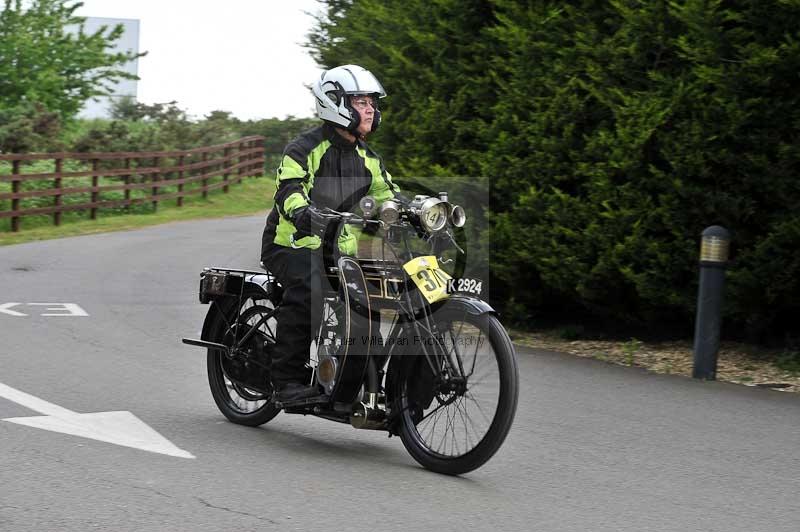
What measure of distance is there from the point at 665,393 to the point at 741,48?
8.63 ft

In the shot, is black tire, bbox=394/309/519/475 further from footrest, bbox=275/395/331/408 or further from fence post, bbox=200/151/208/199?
fence post, bbox=200/151/208/199

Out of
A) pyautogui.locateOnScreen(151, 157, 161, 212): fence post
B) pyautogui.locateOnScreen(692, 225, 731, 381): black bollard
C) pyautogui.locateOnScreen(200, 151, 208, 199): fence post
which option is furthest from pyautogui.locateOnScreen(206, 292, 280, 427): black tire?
pyautogui.locateOnScreen(200, 151, 208, 199): fence post

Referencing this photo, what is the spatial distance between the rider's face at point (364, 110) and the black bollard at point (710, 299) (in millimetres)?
3620

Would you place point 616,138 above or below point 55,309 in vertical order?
above

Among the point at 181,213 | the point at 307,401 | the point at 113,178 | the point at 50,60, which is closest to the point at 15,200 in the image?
the point at 181,213

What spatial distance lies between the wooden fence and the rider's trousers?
1726 centimetres

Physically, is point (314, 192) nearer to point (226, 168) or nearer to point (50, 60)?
point (226, 168)

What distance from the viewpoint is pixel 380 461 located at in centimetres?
647

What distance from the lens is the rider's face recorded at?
6512mm

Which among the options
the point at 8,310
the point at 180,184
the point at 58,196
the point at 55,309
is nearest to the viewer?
A: the point at 8,310

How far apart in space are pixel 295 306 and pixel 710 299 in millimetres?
3913

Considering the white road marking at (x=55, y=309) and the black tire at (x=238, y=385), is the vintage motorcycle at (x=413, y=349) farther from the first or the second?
the white road marking at (x=55, y=309)

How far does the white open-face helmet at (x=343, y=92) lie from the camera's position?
6480 millimetres

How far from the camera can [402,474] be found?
20.2ft
